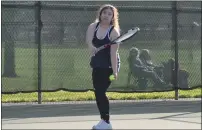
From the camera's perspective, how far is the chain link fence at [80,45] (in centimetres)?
992

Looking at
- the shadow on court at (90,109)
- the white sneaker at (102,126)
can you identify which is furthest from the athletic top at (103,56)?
the shadow on court at (90,109)

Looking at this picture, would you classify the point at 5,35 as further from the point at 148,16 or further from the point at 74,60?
the point at 148,16

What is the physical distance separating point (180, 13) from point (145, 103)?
1.90 metres

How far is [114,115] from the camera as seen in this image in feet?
28.1


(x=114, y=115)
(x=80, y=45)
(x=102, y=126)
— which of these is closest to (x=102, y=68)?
(x=102, y=126)

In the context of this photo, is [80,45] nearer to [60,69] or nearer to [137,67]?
[60,69]

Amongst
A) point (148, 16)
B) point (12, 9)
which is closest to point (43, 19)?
point (12, 9)

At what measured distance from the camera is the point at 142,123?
25.5 ft

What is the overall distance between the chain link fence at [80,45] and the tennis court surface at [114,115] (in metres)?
0.48

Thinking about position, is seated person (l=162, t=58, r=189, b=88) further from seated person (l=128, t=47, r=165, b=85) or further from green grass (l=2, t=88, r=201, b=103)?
green grass (l=2, t=88, r=201, b=103)

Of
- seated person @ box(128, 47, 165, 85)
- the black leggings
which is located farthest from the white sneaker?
seated person @ box(128, 47, 165, 85)

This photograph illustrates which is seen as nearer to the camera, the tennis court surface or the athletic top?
the athletic top

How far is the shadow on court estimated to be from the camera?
8.72 m

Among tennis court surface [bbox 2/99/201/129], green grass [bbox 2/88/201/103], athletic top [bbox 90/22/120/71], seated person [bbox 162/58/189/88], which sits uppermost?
athletic top [bbox 90/22/120/71]
